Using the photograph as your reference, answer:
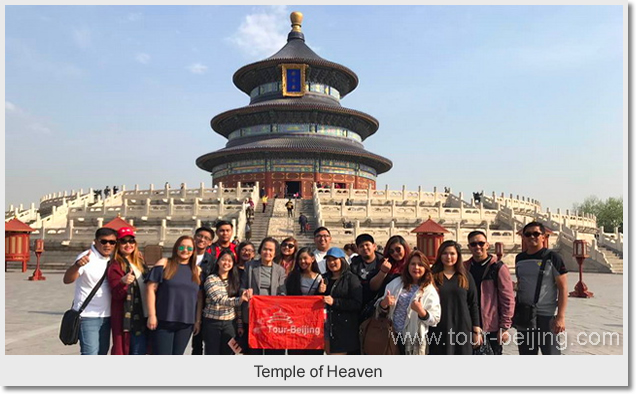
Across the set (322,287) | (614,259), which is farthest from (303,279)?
(614,259)

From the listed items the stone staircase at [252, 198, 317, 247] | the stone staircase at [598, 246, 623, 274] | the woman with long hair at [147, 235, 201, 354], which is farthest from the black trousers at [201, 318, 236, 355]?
the stone staircase at [598, 246, 623, 274]

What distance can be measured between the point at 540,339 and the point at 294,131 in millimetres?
35229

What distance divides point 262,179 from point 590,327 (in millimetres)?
30115

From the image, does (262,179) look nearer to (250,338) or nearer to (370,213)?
(370,213)

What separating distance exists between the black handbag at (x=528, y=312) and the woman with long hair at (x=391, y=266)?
50.0 inches

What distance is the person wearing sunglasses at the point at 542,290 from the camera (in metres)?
5.19

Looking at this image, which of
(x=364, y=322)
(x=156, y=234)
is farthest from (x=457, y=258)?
(x=156, y=234)

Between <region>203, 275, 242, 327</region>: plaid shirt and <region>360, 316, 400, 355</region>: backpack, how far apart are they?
132 centimetres

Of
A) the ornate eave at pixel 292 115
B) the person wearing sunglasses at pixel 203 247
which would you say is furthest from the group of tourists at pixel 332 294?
the ornate eave at pixel 292 115

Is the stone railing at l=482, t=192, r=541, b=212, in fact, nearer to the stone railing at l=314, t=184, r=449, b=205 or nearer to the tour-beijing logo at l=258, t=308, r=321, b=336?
the stone railing at l=314, t=184, r=449, b=205

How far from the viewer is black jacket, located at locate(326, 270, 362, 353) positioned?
5.13 meters

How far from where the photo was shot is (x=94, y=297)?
484 centimetres

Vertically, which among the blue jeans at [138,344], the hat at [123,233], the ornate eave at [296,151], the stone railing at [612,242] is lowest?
the stone railing at [612,242]

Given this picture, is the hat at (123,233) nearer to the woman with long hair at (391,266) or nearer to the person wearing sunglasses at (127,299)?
the person wearing sunglasses at (127,299)
